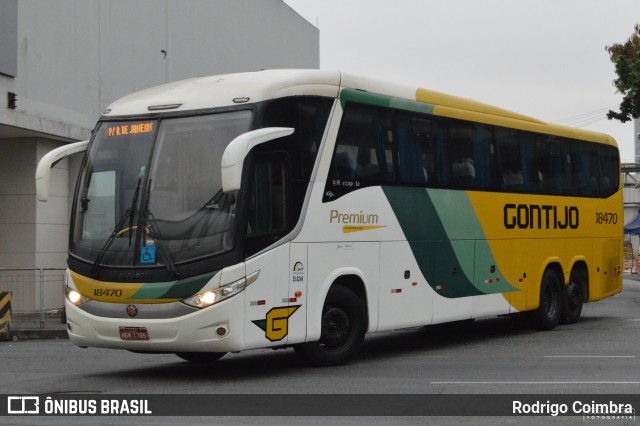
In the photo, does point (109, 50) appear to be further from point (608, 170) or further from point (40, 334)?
point (608, 170)

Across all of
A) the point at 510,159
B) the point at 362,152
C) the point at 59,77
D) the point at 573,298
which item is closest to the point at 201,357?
the point at 362,152

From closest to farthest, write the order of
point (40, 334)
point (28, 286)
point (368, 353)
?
point (368, 353) → point (40, 334) → point (28, 286)

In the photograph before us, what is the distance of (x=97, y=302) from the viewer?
38.7 feet

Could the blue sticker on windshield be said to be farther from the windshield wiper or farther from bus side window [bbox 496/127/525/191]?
bus side window [bbox 496/127/525/191]

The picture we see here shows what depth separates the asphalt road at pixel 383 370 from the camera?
1056cm

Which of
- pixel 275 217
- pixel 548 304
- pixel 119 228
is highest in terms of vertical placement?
pixel 275 217

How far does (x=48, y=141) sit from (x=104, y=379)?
1360 cm

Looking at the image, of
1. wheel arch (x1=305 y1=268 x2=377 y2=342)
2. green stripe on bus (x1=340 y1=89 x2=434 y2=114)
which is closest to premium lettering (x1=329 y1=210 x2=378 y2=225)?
wheel arch (x1=305 y1=268 x2=377 y2=342)

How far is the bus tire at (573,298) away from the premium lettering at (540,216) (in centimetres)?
101

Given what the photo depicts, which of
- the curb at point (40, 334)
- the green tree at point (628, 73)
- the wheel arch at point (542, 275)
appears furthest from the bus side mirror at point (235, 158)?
the green tree at point (628, 73)

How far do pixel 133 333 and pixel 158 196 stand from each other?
1.54 meters

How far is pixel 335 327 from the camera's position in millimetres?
13008

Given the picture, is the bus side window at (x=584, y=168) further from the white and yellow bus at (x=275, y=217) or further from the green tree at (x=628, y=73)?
the green tree at (x=628, y=73)

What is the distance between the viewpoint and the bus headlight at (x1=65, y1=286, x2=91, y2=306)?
1193cm
